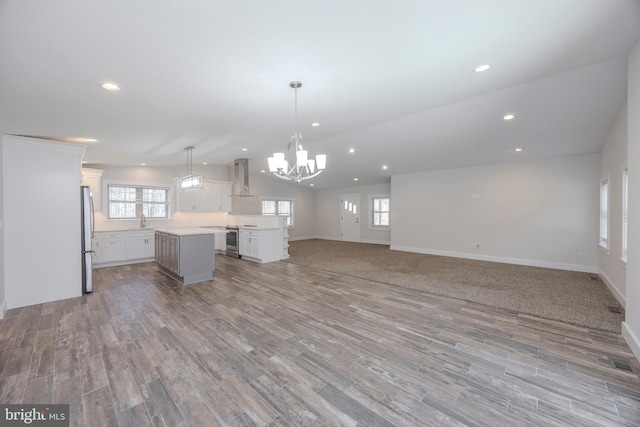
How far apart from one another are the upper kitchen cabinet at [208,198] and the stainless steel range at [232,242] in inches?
45.7

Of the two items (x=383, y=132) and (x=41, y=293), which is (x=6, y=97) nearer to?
(x=41, y=293)

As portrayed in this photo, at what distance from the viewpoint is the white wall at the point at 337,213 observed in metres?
10.2

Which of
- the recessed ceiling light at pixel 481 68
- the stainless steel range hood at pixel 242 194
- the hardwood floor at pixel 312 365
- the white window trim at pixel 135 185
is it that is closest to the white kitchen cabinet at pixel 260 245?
the stainless steel range hood at pixel 242 194

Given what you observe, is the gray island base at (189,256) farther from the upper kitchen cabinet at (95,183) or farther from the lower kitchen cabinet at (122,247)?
the upper kitchen cabinet at (95,183)

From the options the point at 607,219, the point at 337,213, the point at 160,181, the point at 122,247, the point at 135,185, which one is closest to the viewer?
the point at 607,219

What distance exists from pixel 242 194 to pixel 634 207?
754 centimetres

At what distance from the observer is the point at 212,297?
3.96 meters

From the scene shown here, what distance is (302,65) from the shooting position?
2375 millimetres

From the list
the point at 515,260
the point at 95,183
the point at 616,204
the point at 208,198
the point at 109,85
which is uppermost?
the point at 109,85

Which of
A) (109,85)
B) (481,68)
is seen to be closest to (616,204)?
(481,68)

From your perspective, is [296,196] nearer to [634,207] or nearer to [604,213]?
[604,213]

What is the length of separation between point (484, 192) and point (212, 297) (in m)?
6.94

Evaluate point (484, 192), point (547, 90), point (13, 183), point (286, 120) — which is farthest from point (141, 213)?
point (484, 192)

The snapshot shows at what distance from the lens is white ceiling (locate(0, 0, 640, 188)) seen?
1.73 meters
